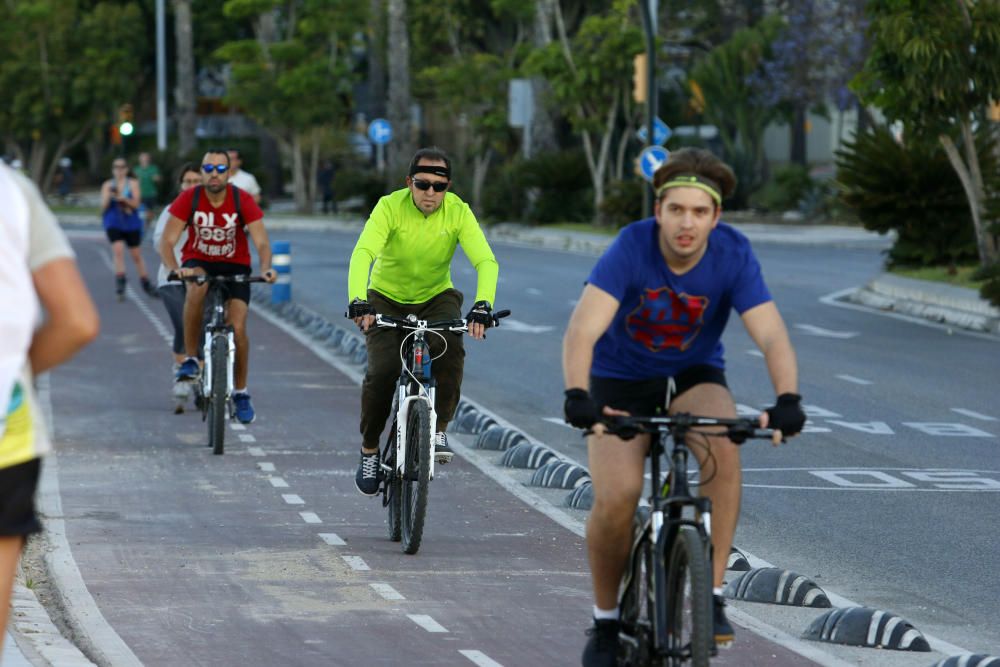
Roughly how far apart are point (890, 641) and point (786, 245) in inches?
1346

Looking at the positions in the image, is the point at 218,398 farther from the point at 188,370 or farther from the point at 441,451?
the point at 441,451

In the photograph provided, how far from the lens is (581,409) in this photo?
18.3 ft

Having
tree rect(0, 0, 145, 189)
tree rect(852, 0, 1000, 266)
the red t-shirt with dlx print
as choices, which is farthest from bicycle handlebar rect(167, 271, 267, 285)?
tree rect(0, 0, 145, 189)

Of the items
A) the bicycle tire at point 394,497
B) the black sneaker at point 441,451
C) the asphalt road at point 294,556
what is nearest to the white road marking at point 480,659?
the asphalt road at point 294,556

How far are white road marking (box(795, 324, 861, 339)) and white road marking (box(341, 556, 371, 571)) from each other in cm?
1327

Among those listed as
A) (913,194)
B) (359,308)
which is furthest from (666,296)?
(913,194)

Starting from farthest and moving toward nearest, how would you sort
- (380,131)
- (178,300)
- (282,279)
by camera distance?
(380,131), (282,279), (178,300)

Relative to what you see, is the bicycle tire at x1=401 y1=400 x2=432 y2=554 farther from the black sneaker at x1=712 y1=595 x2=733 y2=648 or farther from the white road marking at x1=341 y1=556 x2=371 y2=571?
the black sneaker at x1=712 y1=595 x2=733 y2=648

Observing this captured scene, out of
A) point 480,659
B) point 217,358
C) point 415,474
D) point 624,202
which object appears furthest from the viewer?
point 624,202

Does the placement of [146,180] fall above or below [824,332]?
above

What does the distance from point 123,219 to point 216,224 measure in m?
14.1

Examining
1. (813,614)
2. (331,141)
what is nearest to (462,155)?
(331,141)

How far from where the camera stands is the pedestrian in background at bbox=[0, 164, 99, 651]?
4102 millimetres

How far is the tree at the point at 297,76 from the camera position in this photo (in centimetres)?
5869
